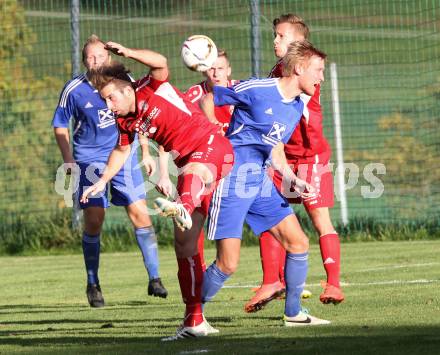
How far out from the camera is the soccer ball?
306 inches

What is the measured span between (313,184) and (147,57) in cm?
204

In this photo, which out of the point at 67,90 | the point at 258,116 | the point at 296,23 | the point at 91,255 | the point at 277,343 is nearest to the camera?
the point at 277,343

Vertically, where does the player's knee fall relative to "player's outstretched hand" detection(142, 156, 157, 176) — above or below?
below

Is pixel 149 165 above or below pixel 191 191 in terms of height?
above

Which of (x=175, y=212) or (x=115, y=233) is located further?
(x=115, y=233)

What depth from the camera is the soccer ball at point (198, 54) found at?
777 centimetres

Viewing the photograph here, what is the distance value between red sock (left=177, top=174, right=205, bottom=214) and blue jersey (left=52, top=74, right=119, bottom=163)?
3.32 metres

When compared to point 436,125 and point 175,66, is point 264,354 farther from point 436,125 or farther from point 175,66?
point 175,66

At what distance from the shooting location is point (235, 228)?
25.2 feet

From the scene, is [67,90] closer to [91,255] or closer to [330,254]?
[91,255]

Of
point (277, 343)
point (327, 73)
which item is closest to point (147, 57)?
point (277, 343)

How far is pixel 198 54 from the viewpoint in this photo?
306 inches

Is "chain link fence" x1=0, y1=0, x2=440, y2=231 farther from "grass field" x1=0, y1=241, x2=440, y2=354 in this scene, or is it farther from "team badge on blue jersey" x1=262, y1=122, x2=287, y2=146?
"team badge on blue jersey" x1=262, y1=122, x2=287, y2=146

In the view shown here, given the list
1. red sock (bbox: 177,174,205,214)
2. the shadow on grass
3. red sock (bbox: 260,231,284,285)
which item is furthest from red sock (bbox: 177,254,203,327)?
red sock (bbox: 260,231,284,285)
